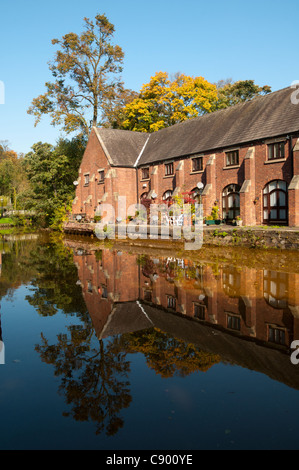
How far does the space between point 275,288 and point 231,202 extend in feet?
53.8

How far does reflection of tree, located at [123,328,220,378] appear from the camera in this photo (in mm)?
5699

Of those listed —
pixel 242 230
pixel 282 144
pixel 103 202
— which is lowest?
pixel 242 230

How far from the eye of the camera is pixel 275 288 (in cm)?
1030

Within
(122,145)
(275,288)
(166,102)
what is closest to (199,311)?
(275,288)

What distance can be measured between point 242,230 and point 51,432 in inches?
655

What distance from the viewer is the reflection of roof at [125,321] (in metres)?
7.43

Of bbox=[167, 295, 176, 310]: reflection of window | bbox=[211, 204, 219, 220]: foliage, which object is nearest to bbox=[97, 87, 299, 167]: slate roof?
bbox=[211, 204, 219, 220]: foliage

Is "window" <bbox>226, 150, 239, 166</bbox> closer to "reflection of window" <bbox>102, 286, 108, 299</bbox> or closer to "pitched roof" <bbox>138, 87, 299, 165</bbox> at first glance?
"pitched roof" <bbox>138, 87, 299, 165</bbox>

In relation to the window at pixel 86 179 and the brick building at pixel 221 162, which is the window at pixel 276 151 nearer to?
the brick building at pixel 221 162

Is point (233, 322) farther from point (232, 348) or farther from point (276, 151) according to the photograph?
point (276, 151)

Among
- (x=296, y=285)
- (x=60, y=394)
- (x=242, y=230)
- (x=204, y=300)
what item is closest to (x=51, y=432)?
(x=60, y=394)

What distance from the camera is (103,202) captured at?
36281 mm

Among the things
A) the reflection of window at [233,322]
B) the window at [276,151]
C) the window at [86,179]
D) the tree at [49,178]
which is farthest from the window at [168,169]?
the reflection of window at [233,322]

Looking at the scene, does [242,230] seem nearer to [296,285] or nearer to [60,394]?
[296,285]
